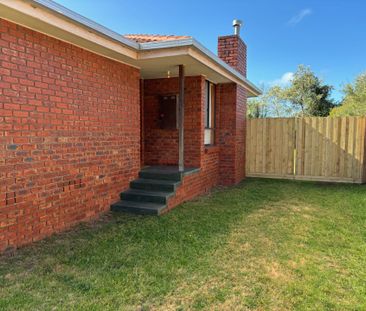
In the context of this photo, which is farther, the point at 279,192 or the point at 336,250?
the point at 279,192

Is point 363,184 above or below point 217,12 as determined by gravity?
below

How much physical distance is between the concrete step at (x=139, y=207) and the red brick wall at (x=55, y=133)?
176 mm

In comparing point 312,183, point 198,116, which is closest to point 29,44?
point 198,116

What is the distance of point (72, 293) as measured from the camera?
2.66m

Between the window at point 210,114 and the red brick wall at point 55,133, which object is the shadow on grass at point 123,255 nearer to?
the red brick wall at point 55,133

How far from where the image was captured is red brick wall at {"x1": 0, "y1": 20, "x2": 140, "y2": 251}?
3522mm

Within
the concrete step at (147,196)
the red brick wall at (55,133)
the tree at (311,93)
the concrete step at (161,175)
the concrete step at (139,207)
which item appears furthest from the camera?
the tree at (311,93)

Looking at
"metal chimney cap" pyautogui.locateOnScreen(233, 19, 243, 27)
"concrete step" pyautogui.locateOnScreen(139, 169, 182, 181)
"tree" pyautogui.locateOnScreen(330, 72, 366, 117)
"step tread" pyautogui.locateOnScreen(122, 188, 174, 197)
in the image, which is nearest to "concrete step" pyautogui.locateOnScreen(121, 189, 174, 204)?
"step tread" pyautogui.locateOnScreen(122, 188, 174, 197)

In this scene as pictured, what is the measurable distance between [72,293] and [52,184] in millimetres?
1875

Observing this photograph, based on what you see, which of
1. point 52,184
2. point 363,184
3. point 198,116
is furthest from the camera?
point 363,184

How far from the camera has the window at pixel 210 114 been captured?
775cm

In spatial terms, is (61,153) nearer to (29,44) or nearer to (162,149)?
(29,44)

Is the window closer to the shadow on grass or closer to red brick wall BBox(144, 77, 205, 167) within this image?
red brick wall BBox(144, 77, 205, 167)

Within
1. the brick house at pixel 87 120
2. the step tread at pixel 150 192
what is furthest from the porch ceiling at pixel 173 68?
the step tread at pixel 150 192
